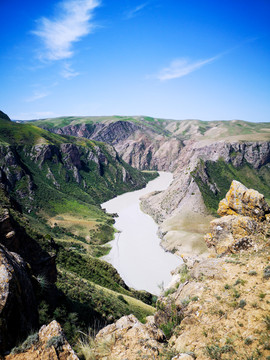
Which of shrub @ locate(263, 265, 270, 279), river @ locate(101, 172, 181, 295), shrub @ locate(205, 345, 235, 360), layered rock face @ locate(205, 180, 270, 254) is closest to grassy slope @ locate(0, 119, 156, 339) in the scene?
river @ locate(101, 172, 181, 295)

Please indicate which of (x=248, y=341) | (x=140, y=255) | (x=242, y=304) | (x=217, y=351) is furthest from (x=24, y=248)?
(x=140, y=255)

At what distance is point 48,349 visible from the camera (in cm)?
606

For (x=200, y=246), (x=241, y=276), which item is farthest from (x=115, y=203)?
(x=241, y=276)

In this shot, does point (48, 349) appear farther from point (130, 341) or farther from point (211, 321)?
point (211, 321)

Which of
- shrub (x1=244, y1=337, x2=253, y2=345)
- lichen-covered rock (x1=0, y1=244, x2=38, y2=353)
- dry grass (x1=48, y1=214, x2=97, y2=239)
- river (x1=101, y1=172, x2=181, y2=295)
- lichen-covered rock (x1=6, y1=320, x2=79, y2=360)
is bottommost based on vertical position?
river (x1=101, y1=172, x2=181, y2=295)

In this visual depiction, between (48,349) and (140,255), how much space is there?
54482 millimetres

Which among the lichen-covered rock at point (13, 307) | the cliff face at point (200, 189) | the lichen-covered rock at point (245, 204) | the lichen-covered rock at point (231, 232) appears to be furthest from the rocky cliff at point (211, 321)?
the cliff face at point (200, 189)

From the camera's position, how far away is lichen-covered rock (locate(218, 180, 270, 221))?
706 inches

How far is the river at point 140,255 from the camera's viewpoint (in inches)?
1857

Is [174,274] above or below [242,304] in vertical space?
below

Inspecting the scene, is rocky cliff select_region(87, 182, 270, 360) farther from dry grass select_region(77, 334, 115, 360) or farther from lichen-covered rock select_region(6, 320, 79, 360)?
lichen-covered rock select_region(6, 320, 79, 360)

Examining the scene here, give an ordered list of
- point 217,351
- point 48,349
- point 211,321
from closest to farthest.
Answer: point 48,349
point 217,351
point 211,321

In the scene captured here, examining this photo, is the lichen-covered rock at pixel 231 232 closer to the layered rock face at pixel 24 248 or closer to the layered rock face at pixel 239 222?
the layered rock face at pixel 239 222

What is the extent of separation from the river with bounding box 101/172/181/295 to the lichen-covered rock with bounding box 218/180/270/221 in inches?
751
